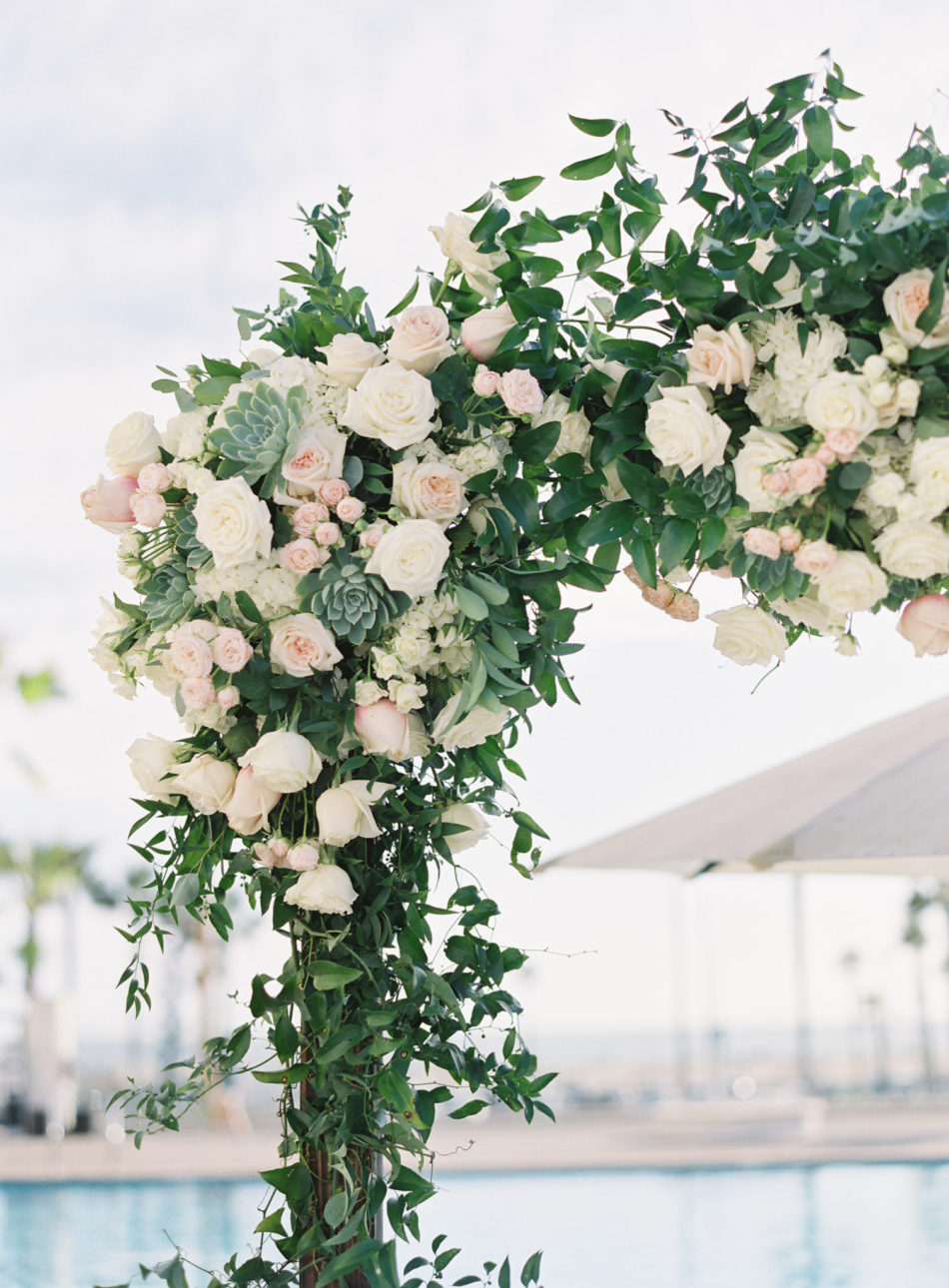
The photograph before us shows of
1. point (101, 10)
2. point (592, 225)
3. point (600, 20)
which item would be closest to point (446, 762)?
point (592, 225)

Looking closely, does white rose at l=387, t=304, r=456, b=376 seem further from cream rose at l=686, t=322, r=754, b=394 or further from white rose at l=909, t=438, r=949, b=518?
white rose at l=909, t=438, r=949, b=518

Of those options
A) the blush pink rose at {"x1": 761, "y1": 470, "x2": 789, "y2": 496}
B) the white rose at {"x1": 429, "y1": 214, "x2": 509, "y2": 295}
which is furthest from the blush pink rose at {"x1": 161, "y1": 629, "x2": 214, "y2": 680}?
the blush pink rose at {"x1": 761, "y1": 470, "x2": 789, "y2": 496}

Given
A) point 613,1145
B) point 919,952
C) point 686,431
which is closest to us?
point 686,431

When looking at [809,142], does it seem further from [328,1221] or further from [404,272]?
[328,1221]

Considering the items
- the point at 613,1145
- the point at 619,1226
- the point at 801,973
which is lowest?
the point at 613,1145

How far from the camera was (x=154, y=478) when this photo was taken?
1589 millimetres

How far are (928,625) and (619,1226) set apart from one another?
706 cm

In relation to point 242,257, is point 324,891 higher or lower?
lower

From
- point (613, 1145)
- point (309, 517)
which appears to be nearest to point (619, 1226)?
point (613, 1145)

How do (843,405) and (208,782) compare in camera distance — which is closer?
(843,405)

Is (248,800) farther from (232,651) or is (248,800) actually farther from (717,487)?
(717,487)

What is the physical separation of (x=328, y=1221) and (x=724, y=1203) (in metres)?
7.95

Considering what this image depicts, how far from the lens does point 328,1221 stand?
57.7 inches

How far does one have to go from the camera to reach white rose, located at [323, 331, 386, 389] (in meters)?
1.53
